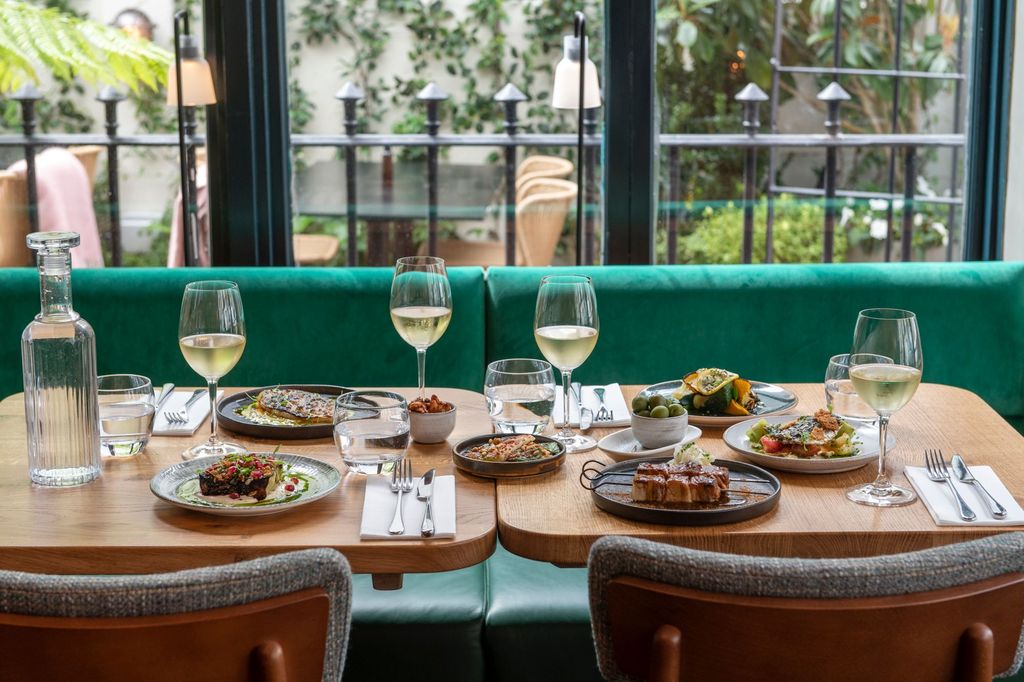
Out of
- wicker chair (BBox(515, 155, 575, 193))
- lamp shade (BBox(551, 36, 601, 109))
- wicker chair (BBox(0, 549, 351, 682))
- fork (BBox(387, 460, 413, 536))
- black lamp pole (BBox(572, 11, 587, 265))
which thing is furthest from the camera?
wicker chair (BBox(515, 155, 575, 193))

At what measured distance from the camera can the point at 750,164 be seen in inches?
132

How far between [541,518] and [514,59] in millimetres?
2071

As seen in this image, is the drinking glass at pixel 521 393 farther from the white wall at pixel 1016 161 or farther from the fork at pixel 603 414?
the white wall at pixel 1016 161

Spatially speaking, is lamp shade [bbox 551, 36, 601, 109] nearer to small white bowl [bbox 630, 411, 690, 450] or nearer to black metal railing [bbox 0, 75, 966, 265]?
black metal railing [bbox 0, 75, 966, 265]

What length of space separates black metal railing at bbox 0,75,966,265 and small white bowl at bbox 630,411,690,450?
167cm

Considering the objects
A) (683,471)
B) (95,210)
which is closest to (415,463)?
(683,471)

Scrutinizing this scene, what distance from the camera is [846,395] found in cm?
187

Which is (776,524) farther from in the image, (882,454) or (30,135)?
(30,135)

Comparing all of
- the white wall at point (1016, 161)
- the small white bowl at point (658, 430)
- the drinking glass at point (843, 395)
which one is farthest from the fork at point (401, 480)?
the white wall at point (1016, 161)

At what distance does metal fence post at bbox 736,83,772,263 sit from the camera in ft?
10.9

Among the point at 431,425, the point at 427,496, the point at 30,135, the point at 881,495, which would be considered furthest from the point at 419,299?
the point at 30,135

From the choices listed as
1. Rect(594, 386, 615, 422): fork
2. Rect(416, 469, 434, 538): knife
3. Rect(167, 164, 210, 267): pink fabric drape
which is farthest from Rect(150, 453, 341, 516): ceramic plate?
Rect(167, 164, 210, 267): pink fabric drape

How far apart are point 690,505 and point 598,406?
0.52 meters

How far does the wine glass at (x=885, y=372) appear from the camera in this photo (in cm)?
155
